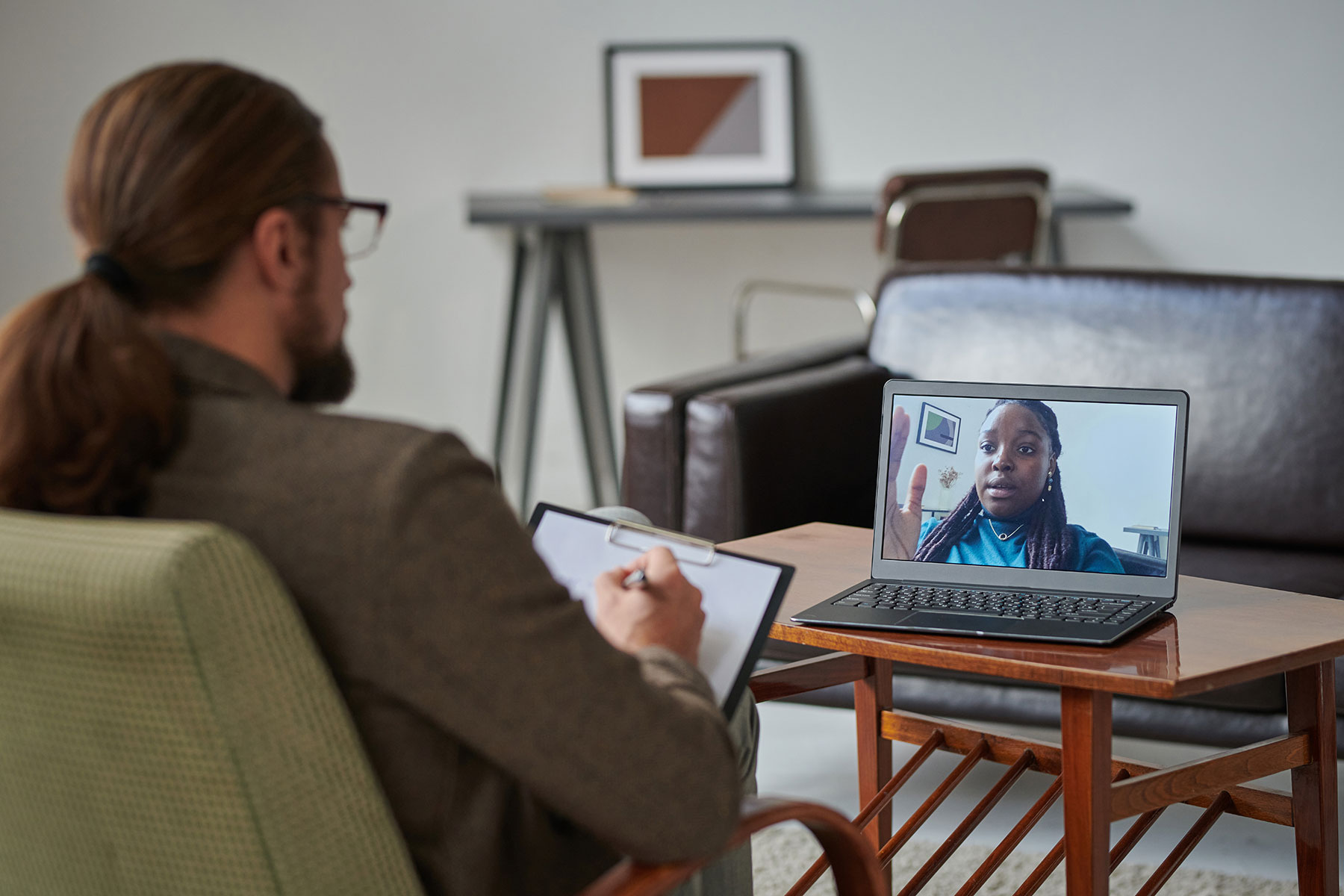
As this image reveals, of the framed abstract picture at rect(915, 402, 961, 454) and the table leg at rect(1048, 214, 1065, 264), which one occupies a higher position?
the table leg at rect(1048, 214, 1065, 264)

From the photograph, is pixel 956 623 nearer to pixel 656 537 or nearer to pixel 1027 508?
pixel 1027 508

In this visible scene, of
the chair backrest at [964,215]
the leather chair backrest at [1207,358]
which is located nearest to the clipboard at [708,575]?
the leather chair backrest at [1207,358]

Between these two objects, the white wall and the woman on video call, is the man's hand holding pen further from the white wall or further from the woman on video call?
the white wall

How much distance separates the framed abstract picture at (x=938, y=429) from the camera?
137 cm

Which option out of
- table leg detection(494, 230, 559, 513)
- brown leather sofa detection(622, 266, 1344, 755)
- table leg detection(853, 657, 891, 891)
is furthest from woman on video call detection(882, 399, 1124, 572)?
table leg detection(494, 230, 559, 513)

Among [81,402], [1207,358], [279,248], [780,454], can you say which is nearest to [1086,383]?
[1207,358]

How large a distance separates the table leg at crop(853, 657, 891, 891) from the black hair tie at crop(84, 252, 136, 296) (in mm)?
1025

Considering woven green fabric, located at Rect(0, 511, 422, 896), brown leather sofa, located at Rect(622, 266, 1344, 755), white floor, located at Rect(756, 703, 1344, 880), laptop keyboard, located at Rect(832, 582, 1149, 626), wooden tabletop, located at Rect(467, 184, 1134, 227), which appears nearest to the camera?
woven green fabric, located at Rect(0, 511, 422, 896)

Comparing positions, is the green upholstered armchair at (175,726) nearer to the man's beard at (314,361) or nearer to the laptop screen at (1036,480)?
the man's beard at (314,361)

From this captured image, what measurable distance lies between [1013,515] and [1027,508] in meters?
0.01

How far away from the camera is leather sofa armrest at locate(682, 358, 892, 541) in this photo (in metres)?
2.08

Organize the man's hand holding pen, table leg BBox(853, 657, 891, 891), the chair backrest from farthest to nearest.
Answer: the chair backrest < table leg BBox(853, 657, 891, 891) < the man's hand holding pen

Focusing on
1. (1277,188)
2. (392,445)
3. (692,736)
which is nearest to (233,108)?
(392,445)

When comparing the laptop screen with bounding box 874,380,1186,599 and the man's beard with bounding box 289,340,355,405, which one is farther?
the laptop screen with bounding box 874,380,1186,599
